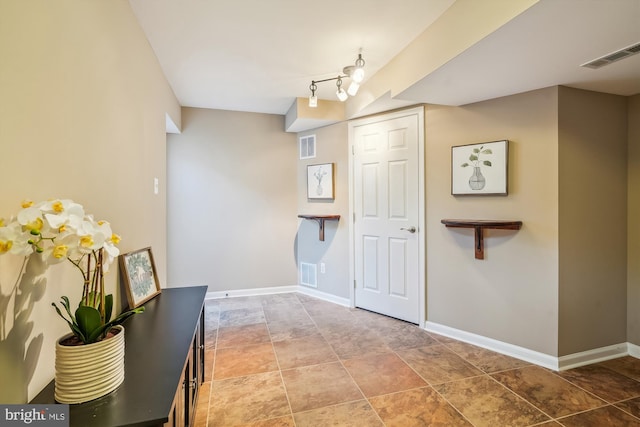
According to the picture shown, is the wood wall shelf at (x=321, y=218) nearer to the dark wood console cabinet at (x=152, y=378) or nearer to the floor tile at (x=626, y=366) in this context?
the dark wood console cabinet at (x=152, y=378)

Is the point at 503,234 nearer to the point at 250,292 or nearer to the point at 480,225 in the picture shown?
the point at 480,225

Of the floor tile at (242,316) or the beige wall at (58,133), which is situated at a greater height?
the beige wall at (58,133)

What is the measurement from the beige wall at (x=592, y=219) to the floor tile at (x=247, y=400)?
2105 millimetres

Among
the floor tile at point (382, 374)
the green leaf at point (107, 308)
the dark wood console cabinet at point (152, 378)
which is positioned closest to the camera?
the dark wood console cabinet at point (152, 378)

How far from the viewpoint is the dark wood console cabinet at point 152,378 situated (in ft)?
2.80

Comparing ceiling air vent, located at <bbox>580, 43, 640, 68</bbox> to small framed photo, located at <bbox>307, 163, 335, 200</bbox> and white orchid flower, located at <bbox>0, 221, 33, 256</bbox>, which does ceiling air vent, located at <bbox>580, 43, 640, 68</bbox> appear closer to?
small framed photo, located at <bbox>307, 163, 335, 200</bbox>

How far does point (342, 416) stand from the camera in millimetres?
1793

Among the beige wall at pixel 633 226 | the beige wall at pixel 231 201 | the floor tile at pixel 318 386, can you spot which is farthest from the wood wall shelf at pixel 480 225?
the beige wall at pixel 231 201

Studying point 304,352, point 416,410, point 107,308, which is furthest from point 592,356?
point 107,308

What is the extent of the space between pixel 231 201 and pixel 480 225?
295 centimetres

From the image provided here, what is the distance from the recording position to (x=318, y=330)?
3.00 m

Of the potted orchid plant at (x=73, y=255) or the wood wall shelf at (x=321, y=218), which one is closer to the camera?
the potted orchid plant at (x=73, y=255)

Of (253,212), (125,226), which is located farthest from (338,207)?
(125,226)

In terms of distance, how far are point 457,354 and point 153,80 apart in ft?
10.8
